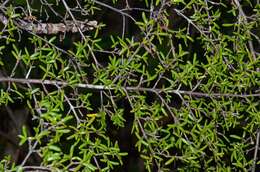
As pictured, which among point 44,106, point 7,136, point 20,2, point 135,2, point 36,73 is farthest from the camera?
point 7,136

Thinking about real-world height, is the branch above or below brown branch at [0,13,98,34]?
below

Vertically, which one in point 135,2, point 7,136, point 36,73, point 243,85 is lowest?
point 7,136

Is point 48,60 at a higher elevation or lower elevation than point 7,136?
higher

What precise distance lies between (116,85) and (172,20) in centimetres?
89

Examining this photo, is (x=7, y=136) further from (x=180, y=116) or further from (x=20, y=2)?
(x=180, y=116)

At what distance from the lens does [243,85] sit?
0.77m

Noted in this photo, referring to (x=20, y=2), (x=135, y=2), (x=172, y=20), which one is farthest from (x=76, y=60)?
(x=172, y=20)

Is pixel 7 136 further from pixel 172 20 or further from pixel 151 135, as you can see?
pixel 151 135

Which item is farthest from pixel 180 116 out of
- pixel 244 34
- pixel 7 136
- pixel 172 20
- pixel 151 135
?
pixel 7 136

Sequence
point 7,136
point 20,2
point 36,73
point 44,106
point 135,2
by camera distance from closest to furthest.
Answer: point 44,106 < point 20,2 < point 135,2 < point 36,73 < point 7,136

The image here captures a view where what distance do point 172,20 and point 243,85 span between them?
0.82 m

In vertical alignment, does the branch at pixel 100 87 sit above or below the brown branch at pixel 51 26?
below

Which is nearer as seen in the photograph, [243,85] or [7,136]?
[243,85]

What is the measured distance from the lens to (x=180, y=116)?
0.75 meters
